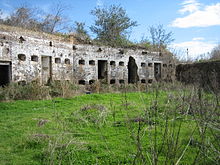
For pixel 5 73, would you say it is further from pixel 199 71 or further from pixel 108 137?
pixel 199 71

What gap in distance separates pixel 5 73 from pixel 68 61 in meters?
4.50

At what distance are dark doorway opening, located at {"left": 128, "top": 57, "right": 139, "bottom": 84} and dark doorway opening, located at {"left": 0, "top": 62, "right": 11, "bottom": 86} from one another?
32.4 ft

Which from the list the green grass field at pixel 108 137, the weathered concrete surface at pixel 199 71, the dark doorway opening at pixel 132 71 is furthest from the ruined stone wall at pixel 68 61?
the green grass field at pixel 108 137

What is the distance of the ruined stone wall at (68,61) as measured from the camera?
11578 mm

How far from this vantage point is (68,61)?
1504 cm

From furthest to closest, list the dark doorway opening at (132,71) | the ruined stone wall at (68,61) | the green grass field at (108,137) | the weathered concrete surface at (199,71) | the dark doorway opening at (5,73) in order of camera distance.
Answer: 1. the dark doorway opening at (132,71)
2. the weathered concrete surface at (199,71)
3. the ruined stone wall at (68,61)
4. the dark doorway opening at (5,73)
5. the green grass field at (108,137)

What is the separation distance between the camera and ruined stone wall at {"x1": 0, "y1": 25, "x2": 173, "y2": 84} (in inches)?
456

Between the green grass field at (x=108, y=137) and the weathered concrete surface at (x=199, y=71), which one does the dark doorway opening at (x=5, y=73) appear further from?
the weathered concrete surface at (x=199, y=71)

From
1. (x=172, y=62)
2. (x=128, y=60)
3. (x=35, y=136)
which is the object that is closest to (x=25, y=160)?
(x=35, y=136)

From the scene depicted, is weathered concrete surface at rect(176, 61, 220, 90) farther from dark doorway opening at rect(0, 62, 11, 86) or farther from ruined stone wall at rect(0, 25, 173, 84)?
dark doorway opening at rect(0, 62, 11, 86)

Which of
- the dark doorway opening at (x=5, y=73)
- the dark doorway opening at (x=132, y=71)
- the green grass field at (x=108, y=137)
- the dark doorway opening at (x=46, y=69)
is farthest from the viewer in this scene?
the dark doorway opening at (x=132, y=71)

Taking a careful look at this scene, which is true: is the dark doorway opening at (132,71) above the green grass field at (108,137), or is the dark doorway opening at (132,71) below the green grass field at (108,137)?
above

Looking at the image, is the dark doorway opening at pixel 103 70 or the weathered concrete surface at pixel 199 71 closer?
the weathered concrete surface at pixel 199 71

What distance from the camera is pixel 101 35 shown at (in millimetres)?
25078
